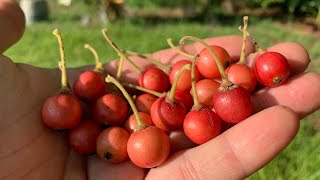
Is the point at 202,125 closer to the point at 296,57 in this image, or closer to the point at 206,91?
the point at 206,91

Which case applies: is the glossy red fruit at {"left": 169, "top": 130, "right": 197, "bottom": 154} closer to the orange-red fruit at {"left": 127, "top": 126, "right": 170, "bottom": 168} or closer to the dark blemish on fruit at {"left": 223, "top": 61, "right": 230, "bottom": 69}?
the orange-red fruit at {"left": 127, "top": 126, "right": 170, "bottom": 168}

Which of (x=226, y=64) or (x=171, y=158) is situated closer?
(x=171, y=158)

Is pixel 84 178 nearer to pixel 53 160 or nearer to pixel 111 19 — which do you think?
pixel 53 160

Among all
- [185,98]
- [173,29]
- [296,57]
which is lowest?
[173,29]

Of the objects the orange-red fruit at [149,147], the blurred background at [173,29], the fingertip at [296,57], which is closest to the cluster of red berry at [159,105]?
the orange-red fruit at [149,147]

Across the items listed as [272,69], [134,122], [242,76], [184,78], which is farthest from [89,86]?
[272,69]

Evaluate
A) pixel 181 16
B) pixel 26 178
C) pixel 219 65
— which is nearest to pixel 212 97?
pixel 219 65
